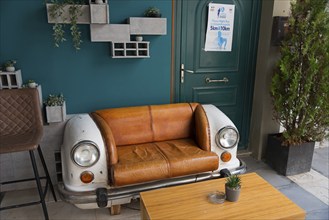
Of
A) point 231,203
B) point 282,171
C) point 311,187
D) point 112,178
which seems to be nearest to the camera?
point 231,203

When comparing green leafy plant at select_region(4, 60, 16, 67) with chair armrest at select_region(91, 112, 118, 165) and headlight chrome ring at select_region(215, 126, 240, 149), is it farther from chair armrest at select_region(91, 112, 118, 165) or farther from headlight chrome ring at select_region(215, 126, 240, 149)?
headlight chrome ring at select_region(215, 126, 240, 149)

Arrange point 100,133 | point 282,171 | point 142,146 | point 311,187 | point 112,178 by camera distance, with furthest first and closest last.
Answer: point 282,171
point 311,187
point 142,146
point 100,133
point 112,178

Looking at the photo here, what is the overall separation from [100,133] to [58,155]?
0.67 m

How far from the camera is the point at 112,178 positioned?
6.51 ft

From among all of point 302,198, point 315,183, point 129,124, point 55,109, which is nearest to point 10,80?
point 55,109

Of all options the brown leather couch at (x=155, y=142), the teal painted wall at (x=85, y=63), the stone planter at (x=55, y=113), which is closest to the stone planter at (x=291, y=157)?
the brown leather couch at (x=155, y=142)

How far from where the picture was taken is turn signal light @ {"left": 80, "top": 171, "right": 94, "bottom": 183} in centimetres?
197

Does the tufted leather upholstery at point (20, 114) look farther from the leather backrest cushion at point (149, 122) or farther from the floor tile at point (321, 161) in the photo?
the floor tile at point (321, 161)

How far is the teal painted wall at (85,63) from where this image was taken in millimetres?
2367

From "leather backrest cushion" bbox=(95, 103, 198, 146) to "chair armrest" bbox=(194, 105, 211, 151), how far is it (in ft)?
0.43

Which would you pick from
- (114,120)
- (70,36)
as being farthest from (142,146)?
(70,36)

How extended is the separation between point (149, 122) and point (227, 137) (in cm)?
72

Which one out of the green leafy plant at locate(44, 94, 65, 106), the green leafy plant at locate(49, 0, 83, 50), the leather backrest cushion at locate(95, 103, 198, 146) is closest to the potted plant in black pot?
the leather backrest cushion at locate(95, 103, 198, 146)

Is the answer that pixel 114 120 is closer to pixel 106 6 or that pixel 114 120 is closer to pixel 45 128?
pixel 45 128
